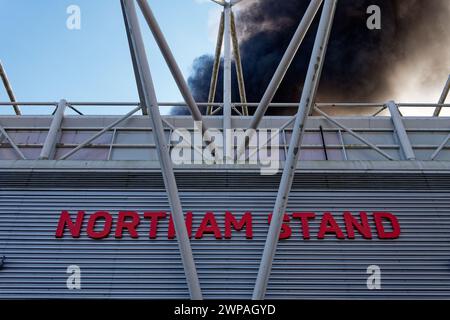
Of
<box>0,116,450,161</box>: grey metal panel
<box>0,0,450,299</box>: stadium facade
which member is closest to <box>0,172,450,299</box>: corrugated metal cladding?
<box>0,0,450,299</box>: stadium facade

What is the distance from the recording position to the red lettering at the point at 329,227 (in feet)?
29.2

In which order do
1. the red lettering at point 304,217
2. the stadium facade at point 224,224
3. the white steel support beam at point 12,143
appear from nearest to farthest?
the stadium facade at point 224,224
the red lettering at point 304,217
the white steel support beam at point 12,143

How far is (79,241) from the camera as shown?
8.81 meters

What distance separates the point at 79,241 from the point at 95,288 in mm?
1267

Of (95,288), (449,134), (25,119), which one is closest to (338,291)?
(95,288)

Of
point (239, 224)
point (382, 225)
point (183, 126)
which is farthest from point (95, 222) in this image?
point (382, 225)

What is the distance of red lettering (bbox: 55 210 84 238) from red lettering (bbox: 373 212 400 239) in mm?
7248

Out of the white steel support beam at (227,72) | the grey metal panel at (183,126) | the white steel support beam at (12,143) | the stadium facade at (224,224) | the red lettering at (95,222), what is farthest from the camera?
the white steel support beam at (227,72)

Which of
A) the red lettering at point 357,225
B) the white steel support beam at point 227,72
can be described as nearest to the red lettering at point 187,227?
the red lettering at point 357,225

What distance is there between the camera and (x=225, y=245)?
8.75 meters

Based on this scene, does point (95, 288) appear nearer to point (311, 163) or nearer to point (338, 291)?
point (338, 291)

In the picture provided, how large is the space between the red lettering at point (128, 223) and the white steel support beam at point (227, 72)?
5.13 m

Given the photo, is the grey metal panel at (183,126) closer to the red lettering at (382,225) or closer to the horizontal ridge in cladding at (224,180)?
the horizontal ridge in cladding at (224,180)

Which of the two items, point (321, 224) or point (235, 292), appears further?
point (321, 224)
